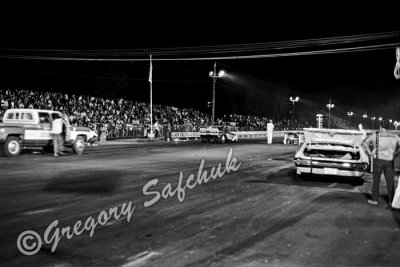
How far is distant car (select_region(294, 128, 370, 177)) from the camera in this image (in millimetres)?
11398

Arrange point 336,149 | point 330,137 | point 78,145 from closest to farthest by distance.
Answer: point 336,149
point 330,137
point 78,145

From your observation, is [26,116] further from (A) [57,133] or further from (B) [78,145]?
(B) [78,145]

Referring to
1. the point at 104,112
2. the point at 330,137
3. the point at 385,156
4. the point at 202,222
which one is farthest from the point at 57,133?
the point at 104,112

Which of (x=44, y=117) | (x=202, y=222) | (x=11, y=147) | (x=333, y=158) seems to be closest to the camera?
(x=202, y=222)

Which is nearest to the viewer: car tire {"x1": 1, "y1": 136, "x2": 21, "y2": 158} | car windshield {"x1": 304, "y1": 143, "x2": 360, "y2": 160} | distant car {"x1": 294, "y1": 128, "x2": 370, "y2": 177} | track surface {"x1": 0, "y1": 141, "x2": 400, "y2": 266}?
track surface {"x1": 0, "y1": 141, "x2": 400, "y2": 266}

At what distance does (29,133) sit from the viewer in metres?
17.9

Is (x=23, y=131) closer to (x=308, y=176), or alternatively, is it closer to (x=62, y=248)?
(x=308, y=176)

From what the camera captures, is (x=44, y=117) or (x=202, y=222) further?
(x=44, y=117)

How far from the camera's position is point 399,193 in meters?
8.24

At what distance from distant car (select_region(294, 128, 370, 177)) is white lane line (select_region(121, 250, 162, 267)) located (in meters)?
7.28

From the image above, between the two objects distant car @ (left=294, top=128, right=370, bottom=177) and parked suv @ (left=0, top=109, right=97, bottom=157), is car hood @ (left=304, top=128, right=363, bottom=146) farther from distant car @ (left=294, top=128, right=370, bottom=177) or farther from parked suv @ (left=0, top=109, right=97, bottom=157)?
parked suv @ (left=0, top=109, right=97, bottom=157)

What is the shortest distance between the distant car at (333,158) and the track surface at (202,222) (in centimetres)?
44

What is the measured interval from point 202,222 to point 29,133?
13138mm

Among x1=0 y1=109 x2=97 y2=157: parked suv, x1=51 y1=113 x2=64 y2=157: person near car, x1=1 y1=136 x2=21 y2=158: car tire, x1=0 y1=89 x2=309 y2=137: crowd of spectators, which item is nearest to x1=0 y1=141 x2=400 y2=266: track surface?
x1=1 y1=136 x2=21 y2=158: car tire
